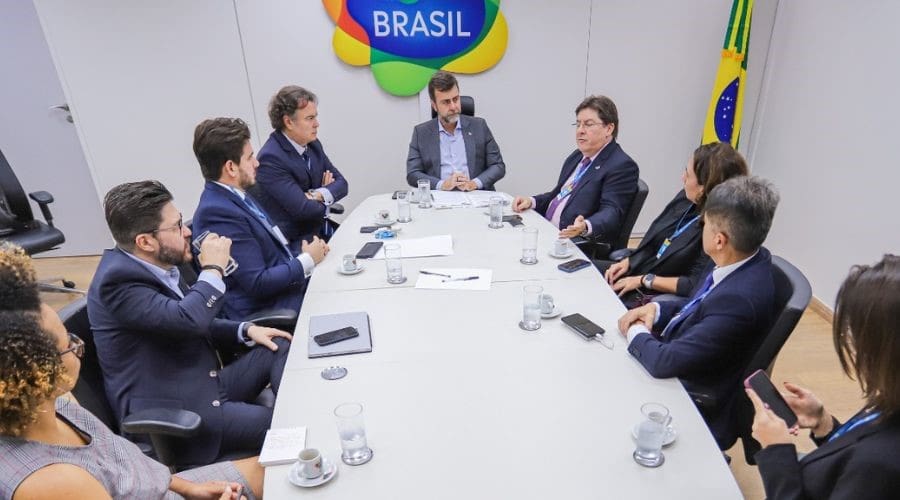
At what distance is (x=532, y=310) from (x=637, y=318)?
344mm

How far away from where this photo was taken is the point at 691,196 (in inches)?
83.4

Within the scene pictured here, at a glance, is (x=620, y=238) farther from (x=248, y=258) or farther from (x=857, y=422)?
(x=248, y=258)

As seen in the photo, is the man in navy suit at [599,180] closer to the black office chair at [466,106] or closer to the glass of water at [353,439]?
the black office chair at [466,106]

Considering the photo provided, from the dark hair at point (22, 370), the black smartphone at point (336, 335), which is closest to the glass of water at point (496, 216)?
the black smartphone at point (336, 335)

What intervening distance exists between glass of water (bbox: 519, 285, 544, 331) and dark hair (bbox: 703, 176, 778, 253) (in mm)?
605

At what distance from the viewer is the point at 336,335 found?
5.45ft

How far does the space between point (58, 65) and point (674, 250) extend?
4464mm

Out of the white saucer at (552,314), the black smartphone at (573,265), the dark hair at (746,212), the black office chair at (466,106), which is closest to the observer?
the dark hair at (746,212)

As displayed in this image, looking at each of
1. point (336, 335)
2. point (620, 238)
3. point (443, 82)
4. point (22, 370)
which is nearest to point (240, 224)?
point (336, 335)

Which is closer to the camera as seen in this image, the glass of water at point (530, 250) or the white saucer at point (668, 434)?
the white saucer at point (668, 434)

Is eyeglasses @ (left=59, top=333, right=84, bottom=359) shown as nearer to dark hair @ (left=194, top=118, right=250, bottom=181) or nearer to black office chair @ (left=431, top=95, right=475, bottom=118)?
dark hair @ (left=194, top=118, right=250, bottom=181)

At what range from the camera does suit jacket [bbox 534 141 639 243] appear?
9.02 ft

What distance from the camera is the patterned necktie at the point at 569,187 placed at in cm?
293

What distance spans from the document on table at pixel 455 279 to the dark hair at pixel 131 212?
965 millimetres
